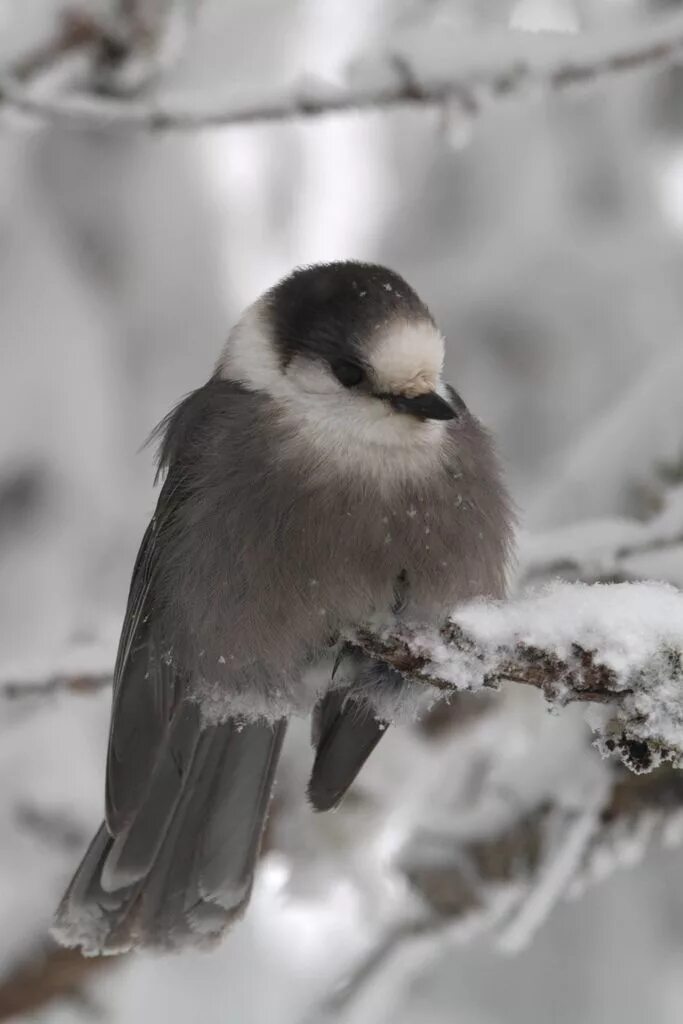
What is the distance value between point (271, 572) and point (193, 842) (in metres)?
0.83

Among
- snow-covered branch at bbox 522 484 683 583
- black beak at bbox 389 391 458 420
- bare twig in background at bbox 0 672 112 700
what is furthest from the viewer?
bare twig in background at bbox 0 672 112 700

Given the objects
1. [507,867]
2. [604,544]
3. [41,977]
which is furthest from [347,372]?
[41,977]

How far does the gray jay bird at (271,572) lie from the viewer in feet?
7.36

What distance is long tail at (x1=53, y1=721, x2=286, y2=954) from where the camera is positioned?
2697 millimetres

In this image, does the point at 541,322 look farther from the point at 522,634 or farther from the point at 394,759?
the point at 522,634

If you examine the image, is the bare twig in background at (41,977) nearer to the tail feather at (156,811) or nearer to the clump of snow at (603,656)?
the tail feather at (156,811)

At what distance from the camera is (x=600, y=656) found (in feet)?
5.13

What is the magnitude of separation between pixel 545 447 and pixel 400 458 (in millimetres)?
2946

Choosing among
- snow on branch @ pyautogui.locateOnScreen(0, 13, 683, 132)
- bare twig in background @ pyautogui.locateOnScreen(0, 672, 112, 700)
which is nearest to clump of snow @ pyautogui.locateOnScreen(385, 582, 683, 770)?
bare twig in background @ pyautogui.locateOnScreen(0, 672, 112, 700)

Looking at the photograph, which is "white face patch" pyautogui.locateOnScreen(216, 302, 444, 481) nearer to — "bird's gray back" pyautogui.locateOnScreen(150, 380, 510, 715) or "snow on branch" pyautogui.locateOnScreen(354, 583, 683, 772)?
"bird's gray back" pyautogui.locateOnScreen(150, 380, 510, 715)

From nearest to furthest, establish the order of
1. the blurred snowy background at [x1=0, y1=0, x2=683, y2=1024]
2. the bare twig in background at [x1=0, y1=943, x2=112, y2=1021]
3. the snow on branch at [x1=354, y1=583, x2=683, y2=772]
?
the snow on branch at [x1=354, y1=583, x2=683, y2=772] → the blurred snowy background at [x1=0, y1=0, x2=683, y2=1024] → the bare twig in background at [x1=0, y1=943, x2=112, y2=1021]

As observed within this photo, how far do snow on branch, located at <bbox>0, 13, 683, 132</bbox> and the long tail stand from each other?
4.81 ft

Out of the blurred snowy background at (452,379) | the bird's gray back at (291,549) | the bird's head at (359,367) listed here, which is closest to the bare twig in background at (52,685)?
the blurred snowy background at (452,379)

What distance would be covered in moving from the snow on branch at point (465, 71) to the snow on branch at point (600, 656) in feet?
5.09
